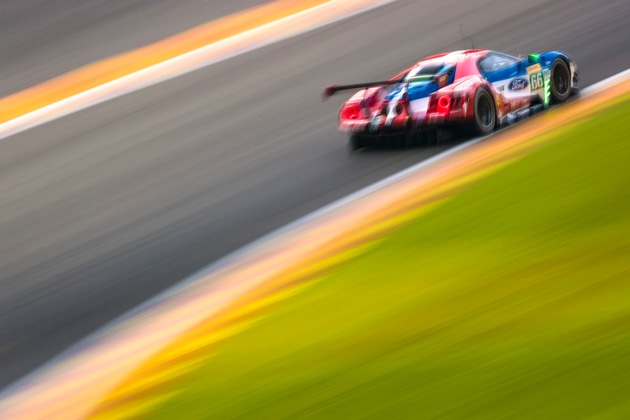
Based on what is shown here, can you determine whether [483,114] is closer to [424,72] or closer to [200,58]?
[424,72]

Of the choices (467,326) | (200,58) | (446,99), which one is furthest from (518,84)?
(467,326)

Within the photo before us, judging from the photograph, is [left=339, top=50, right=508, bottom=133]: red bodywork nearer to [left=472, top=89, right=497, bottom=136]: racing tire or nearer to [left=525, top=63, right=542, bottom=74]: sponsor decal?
[left=472, top=89, right=497, bottom=136]: racing tire

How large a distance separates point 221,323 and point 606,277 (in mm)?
2433

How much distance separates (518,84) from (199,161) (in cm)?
351

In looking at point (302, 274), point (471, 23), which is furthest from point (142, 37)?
point (302, 274)

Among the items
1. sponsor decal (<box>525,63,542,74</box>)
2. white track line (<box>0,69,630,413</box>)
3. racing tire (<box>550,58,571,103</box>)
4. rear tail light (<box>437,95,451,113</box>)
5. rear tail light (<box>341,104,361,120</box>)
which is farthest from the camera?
racing tire (<box>550,58,571,103</box>)

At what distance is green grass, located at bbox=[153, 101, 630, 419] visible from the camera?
4316 millimetres

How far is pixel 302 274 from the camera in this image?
22.9 feet

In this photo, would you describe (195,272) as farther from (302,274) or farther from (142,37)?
Result: (142,37)

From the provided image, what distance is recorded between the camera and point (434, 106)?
9836 millimetres

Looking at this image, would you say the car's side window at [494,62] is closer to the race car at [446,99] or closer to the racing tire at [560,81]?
the race car at [446,99]

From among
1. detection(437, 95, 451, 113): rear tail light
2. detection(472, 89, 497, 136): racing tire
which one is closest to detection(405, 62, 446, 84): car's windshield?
detection(437, 95, 451, 113): rear tail light

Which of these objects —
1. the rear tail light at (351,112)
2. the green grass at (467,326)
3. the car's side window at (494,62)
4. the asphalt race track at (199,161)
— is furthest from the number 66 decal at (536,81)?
the green grass at (467,326)

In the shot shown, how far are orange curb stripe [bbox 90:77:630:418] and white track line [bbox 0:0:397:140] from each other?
5.62 meters
